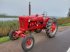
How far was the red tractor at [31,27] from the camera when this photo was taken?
5.63m

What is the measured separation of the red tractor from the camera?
5630mm

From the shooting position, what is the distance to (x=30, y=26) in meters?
6.48

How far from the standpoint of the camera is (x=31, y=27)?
257 inches

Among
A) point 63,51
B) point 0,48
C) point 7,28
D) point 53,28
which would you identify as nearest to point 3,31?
point 7,28

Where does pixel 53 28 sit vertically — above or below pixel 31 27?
below

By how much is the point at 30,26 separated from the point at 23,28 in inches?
10.0

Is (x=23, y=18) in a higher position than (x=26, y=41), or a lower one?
higher

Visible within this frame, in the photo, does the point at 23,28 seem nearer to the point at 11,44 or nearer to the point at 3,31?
the point at 11,44

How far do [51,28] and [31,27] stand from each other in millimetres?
986

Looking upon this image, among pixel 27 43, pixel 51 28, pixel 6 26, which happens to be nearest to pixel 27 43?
pixel 27 43

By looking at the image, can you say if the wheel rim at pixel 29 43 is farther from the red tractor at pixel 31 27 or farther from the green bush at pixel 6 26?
the green bush at pixel 6 26

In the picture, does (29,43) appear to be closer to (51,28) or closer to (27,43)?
(27,43)

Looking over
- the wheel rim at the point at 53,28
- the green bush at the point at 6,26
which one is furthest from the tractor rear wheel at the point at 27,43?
the green bush at the point at 6,26

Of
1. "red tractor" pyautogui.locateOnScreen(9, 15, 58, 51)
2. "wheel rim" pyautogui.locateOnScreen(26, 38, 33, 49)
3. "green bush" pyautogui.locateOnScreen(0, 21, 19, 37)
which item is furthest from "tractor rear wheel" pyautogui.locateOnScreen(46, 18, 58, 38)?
"green bush" pyautogui.locateOnScreen(0, 21, 19, 37)
